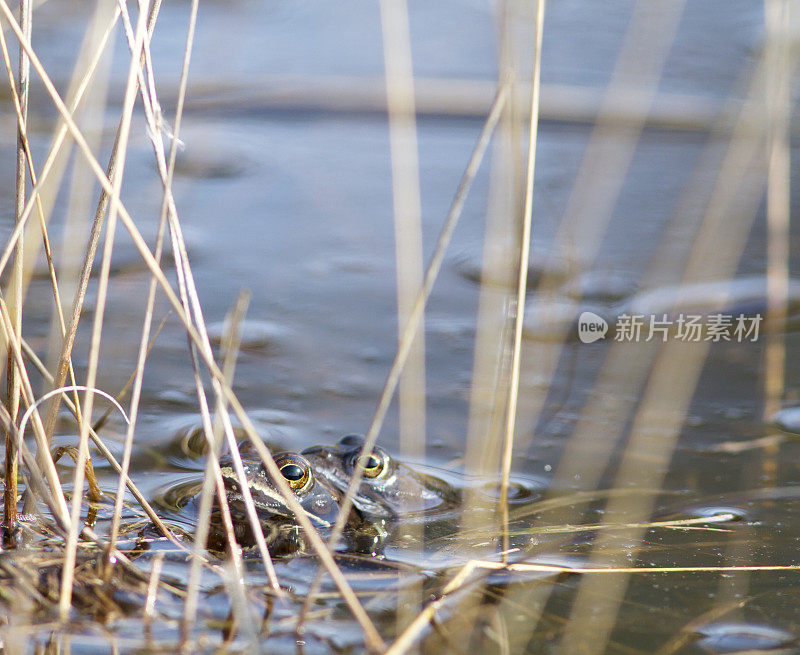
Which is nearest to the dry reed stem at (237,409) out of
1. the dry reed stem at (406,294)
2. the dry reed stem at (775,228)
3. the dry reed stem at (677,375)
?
the dry reed stem at (406,294)

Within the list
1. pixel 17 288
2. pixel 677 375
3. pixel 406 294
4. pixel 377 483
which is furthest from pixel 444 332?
pixel 17 288

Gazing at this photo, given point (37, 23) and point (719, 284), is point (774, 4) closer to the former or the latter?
point (719, 284)

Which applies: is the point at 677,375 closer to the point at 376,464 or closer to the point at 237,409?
the point at 376,464

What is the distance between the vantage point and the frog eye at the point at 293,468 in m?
2.09

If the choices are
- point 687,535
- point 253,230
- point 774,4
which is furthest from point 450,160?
point 687,535

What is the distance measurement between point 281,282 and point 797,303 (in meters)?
1.84

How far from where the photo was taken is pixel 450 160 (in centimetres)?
442

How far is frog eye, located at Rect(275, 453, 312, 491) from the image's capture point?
209 cm

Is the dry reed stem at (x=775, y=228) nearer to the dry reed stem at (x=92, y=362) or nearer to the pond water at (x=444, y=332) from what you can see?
the pond water at (x=444, y=332)

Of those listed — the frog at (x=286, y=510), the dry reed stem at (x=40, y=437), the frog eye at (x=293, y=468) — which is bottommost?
the frog at (x=286, y=510)

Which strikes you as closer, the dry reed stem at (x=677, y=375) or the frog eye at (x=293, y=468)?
the dry reed stem at (x=677, y=375)

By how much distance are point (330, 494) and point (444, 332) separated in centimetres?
110

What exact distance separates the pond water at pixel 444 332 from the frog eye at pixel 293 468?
21 cm

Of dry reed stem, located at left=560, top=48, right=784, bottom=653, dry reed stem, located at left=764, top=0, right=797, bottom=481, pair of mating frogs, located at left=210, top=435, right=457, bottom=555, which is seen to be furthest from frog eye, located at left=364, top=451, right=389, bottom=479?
dry reed stem, located at left=764, top=0, right=797, bottom=481
